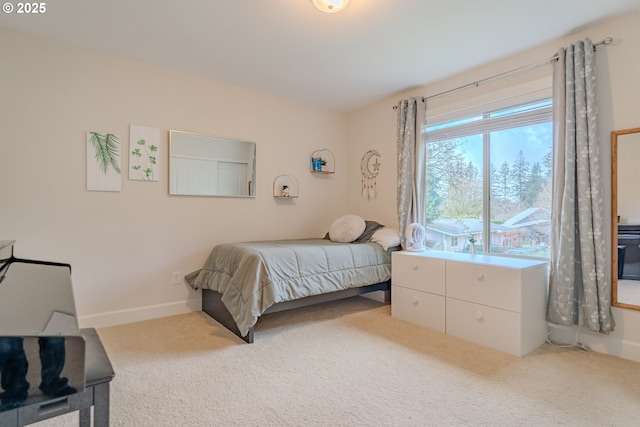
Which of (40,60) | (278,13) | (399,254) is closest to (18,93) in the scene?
(40,60)

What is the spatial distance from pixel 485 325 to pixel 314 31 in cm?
247

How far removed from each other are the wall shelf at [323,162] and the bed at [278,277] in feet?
3.70

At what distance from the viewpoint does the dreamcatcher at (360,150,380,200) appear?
13.0ft

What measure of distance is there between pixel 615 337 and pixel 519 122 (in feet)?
5.64

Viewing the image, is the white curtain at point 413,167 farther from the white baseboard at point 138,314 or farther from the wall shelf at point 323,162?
the white baseboard at point 138,314

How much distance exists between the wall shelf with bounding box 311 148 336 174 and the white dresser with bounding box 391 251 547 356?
5.41 ft

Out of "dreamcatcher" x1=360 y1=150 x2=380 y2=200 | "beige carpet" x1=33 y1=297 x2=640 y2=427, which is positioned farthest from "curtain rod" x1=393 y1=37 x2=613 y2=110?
"beige carpet" x1=33 y1=297 x2=640 y2=427

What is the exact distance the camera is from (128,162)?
281 cm

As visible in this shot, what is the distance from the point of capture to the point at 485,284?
236cm

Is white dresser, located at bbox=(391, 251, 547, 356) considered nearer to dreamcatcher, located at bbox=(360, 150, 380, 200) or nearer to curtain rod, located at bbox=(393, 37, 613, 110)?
dreamcatcher, located at bbox=(360, 150, 380, 200)

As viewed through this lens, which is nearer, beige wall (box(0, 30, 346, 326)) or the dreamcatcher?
beige wall (box(0, 30, 346, 326))

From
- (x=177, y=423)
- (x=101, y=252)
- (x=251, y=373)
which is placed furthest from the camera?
(x=101, y=252)

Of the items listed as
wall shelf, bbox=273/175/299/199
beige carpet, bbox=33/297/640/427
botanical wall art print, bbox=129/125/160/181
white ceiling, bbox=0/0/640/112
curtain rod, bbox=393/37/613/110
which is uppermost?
white ceiling, bbox=0/0/640/112

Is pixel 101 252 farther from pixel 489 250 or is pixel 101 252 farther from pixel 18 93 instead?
pixel 489 250
